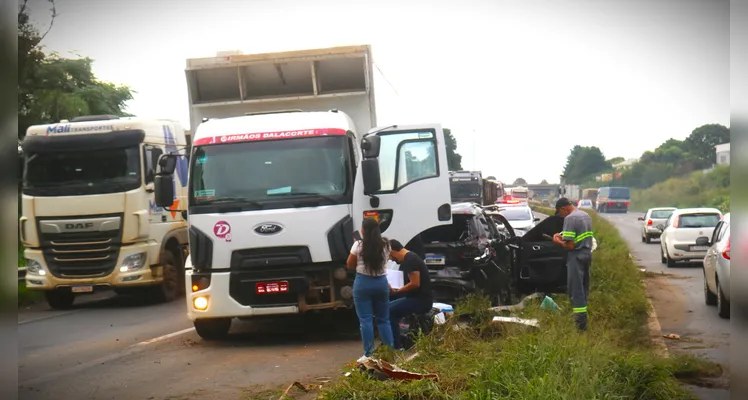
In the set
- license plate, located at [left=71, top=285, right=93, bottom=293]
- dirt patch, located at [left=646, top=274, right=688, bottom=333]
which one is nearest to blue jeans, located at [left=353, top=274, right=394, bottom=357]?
dirt patch, located at [left=646, top=274, right=688, bottom=333]

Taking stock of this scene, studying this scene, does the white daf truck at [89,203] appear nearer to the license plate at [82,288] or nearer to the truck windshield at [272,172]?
the license plate at [82,288]

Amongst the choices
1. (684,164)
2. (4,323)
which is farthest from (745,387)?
(684,164)

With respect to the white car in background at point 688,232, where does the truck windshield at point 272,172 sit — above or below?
above

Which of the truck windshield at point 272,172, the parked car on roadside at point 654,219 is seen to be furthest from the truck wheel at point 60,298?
the parked car on roadside at point 654,219

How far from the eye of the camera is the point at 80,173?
15055 mm

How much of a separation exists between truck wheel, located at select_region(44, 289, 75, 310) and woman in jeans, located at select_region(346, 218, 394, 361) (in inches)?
379

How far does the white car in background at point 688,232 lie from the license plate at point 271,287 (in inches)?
559

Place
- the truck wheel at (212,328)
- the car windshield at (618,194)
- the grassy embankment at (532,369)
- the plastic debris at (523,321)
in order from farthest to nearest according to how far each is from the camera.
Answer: the car windshield at (618,194), the truck wheel at (212,328), the plastic debris at (523,321), the grassy embankment at (532,369)

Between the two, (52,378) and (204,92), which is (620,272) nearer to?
(204,92)

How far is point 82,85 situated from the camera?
70.3 ft

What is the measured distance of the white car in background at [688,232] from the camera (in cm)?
2162

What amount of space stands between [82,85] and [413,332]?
14912mm

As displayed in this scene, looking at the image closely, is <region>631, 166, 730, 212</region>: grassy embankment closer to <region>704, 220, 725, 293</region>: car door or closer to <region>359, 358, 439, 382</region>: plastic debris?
<region>704, 220, 725, 293</region>: car door

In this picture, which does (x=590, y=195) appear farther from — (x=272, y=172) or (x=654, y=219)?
(x=272, y=172)
